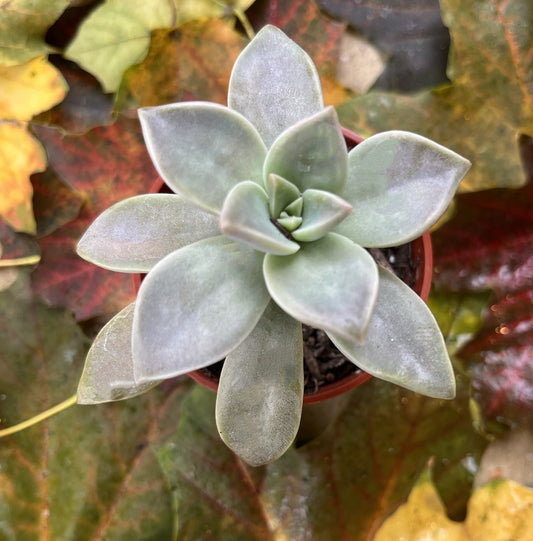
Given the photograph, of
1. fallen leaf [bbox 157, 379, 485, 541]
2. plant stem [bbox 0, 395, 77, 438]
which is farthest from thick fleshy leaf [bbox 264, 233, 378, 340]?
plant stem [bbox 0, 395, 77, 438]

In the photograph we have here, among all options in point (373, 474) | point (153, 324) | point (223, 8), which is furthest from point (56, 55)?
point (373, 474)

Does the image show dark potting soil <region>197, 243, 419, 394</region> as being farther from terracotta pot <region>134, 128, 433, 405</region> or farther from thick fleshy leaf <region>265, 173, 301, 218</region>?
thick fleshy leaf <region>265, 173, 301, 218</region>

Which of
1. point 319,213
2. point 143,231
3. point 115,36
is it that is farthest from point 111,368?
point 115,36

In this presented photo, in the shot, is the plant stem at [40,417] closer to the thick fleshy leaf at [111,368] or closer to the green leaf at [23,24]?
the thick fleshy leaf at [111,368]

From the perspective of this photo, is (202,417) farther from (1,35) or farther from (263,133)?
(1,35)

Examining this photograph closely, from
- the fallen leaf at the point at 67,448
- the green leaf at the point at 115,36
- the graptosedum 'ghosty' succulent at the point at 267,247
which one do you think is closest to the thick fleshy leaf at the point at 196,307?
the graptosedum 'ghosty' succulent at the point at 267,247

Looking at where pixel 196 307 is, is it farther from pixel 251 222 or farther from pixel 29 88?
pixel 29 88
